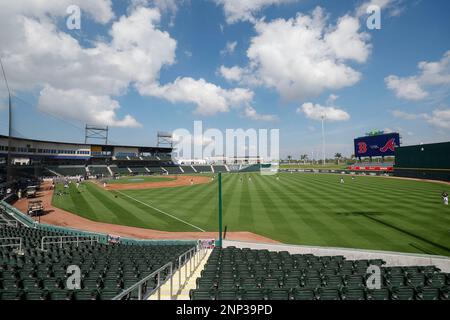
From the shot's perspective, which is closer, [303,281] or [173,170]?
[303,281]

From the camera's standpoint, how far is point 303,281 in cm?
917

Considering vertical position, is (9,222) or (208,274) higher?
(208,274)

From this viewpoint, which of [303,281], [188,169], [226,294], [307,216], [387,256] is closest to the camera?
[226,294]

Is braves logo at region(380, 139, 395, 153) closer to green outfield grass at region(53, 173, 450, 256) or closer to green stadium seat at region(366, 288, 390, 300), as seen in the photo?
green outfield grass at region(53, 173, 450, 256)

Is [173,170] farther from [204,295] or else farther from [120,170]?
[204,295]

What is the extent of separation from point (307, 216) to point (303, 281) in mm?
20192

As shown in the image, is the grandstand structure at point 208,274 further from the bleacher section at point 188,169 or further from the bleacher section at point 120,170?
the bleacher section at point 188,169

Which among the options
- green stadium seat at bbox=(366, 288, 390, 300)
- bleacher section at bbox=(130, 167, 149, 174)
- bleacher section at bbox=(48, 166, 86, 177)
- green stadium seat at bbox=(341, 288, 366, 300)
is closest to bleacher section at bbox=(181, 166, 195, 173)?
bleacher section at bbox=(130, 167, 149, 174)

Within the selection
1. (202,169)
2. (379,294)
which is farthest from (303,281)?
(202,169)

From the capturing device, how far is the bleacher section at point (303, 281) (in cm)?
744

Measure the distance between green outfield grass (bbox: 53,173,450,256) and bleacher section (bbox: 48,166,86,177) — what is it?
40635 mm

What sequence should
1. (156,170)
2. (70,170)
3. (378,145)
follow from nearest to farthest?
(378,145), (70,170), (156,170)

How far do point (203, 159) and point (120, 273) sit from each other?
132 m
